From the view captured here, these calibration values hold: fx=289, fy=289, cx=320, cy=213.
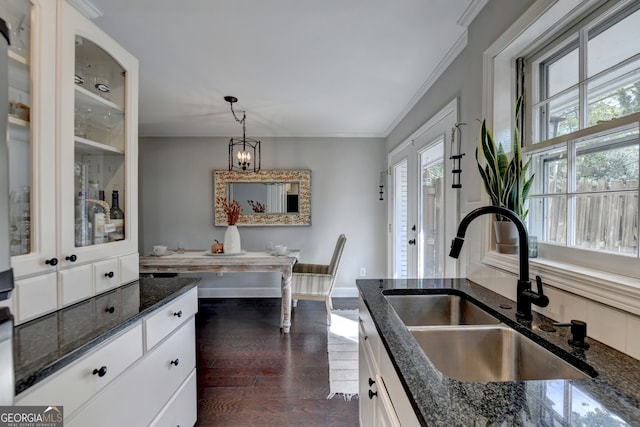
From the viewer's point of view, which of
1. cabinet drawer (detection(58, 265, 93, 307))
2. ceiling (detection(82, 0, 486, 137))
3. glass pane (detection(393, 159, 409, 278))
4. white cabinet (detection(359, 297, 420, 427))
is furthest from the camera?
glass pane (detection(393, 159, 409, 278))

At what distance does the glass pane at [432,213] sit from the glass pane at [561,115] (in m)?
1.11

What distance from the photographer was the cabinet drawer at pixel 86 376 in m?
0.76

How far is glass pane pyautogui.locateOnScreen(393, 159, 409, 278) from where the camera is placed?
3664 millimetres

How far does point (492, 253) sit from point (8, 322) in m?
1.70

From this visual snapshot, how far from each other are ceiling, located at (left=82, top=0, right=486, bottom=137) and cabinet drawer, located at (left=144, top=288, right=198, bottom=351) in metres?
1.60

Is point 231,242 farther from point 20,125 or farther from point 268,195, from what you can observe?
point 20,125

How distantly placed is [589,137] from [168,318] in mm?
1872

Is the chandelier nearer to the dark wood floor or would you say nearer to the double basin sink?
the dark wood floor

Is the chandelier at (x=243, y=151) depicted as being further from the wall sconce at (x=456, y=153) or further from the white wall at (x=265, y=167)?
the wall sconce at (x=456, y=153)

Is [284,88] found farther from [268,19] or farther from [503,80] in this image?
[503,80]

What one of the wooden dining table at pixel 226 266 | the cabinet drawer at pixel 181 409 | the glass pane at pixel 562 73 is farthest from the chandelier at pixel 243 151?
the glass pane at pixel 562 73

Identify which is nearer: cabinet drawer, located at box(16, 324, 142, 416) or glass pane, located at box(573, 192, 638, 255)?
cabinet drawer, located at box(16, 324, 142, 416)

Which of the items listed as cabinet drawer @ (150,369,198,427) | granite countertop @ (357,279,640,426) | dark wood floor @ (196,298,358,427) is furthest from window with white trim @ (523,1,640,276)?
cabinet drawer @ (150,369,198,427)

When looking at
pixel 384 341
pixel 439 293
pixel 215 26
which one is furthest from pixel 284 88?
pixel 384 341
